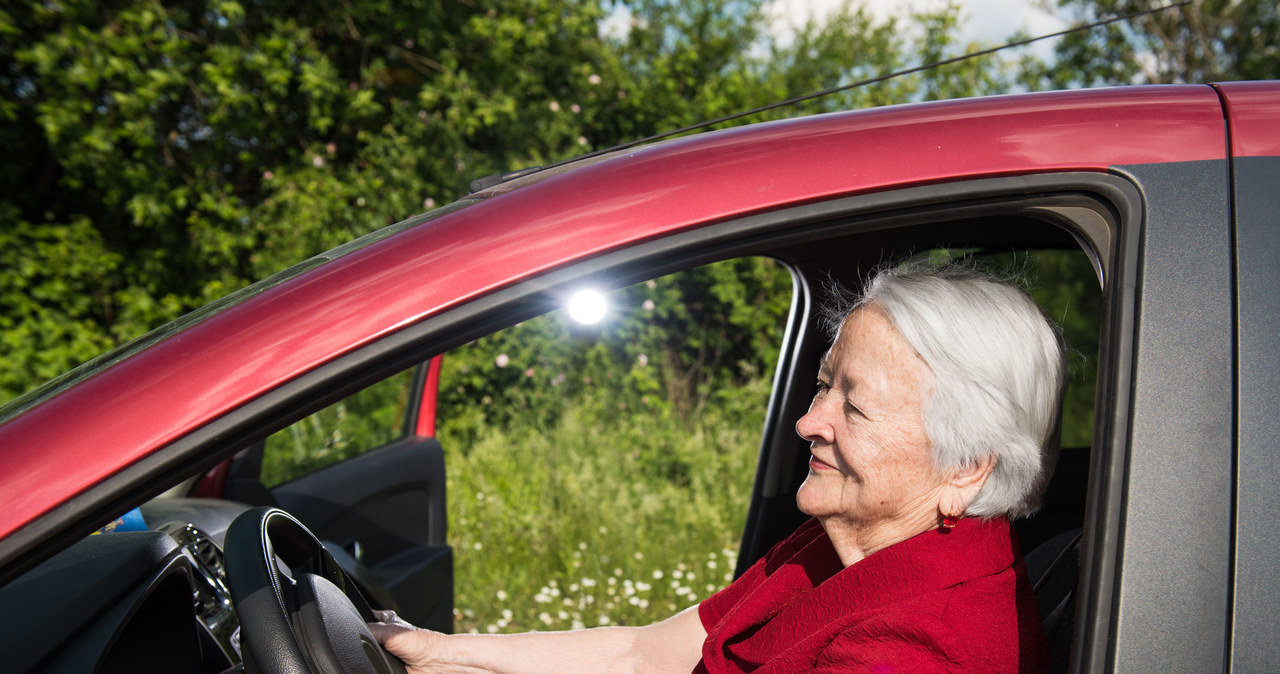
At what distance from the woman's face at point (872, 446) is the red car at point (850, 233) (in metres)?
0.25

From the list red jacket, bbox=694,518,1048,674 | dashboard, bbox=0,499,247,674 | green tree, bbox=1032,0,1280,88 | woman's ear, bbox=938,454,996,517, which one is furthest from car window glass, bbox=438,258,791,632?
green tree, bbox=1032,0,1280,88

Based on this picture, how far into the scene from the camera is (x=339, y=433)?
2.60 m

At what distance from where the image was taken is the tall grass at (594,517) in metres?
3.51

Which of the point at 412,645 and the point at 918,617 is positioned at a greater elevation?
the point at 918,617

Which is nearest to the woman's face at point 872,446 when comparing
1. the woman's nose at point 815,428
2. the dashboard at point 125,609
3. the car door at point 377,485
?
the woman's nose at point 815,428

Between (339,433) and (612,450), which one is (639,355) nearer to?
(612,450)

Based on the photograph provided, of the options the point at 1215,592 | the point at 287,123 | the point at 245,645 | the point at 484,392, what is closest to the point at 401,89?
the point at 287,123

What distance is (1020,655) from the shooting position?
42.3 inches

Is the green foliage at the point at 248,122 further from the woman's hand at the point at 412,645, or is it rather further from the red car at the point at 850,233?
the red car at the point at 850,233

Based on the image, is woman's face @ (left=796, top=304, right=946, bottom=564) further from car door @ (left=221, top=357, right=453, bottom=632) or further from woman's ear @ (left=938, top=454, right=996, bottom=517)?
car door @ (left=221, top=357, right=453, bottom=632)

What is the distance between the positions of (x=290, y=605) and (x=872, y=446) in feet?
2.89

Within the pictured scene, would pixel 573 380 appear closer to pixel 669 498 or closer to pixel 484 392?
pixel 484 392

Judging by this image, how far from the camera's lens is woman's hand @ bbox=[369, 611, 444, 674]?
1.57 m

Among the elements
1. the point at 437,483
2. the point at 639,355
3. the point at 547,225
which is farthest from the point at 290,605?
the point at 639,355
